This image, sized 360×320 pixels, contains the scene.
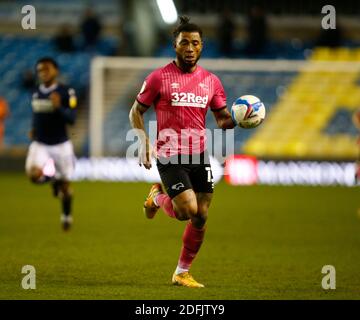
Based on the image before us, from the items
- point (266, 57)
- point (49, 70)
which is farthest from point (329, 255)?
point (266, 57)

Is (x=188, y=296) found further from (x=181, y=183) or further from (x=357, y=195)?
(x=357, y=195)

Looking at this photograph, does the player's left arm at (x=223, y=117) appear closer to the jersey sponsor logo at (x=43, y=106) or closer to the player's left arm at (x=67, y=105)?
the player's left arm at (x=67, y=105)

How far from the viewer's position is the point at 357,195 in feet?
64.8

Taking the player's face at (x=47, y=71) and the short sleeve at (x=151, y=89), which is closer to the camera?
the short sleeve at (x=151, y=89)

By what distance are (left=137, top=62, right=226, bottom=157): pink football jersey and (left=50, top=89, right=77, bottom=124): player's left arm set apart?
4.35 meters

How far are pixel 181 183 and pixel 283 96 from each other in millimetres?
16928

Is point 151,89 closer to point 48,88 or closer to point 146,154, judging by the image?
point 146,154

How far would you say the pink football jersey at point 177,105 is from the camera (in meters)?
8.48

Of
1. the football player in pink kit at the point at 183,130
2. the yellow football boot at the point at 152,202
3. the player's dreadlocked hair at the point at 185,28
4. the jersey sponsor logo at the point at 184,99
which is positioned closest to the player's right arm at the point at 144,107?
the football player in pink kit at the point at 183,130

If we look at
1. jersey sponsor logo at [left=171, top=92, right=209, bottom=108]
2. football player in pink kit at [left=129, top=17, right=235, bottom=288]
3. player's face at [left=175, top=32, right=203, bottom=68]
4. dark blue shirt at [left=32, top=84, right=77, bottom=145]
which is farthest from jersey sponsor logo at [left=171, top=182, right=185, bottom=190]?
dark blue shirt at [left=32, top=84, right=77, bottom=145]

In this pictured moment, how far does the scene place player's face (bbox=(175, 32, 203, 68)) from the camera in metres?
8.36

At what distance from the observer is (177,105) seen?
8.48 metres

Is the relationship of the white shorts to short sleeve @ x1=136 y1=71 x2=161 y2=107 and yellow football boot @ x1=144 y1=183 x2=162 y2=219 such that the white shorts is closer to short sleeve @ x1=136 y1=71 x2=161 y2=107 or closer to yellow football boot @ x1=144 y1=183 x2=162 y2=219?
yellow football boot @ x1=144 y1=183 x2=162 y2=219

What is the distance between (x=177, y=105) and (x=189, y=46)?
0.54 metres
